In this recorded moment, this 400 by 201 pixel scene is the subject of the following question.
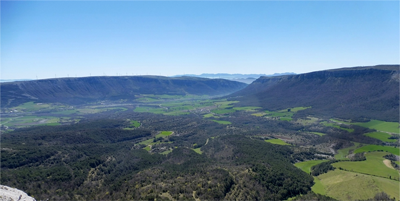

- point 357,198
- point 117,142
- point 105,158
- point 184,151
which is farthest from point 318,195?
point 117,142

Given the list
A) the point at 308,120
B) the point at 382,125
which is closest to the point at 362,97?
the point at 308,120

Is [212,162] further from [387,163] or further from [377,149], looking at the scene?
[377,149]

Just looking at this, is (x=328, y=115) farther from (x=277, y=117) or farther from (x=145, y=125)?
(x=145, y=125)

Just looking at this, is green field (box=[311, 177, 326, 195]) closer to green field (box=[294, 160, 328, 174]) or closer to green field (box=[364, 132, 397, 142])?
green field (box=[294, 160, 328, 174])

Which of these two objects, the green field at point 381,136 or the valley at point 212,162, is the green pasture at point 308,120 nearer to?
the valley at point 212,162

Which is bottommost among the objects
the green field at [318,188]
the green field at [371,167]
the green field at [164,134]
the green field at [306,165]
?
the green field at [164,134]

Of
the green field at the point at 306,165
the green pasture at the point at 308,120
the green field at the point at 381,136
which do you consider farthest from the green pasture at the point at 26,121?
the green field at the point at 381,136
